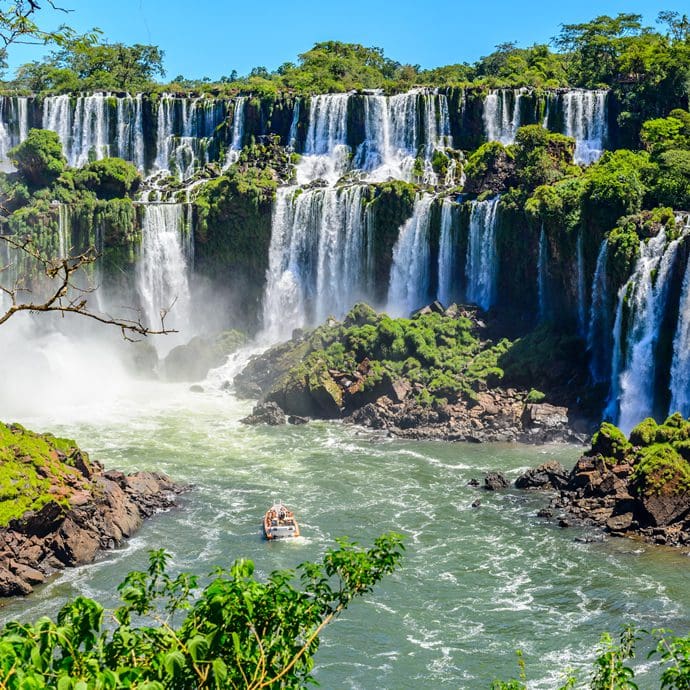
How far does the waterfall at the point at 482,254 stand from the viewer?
54.6m

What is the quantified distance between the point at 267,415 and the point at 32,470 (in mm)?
17501

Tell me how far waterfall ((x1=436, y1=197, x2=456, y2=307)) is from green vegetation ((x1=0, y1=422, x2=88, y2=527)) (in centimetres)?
2627

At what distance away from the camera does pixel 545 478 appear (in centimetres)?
3778

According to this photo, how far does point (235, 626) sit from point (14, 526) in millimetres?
21833

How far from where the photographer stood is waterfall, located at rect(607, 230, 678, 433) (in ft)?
144

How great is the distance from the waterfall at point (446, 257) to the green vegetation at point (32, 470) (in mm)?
26266

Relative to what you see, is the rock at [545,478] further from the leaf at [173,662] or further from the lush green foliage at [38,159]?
the lush green foliage at [38,159]

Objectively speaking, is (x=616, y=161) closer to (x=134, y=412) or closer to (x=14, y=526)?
(x=134, y=412)

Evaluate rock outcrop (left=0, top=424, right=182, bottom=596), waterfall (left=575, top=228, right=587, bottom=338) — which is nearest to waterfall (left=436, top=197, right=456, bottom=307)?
waterfall (left=575, top=228, right=587, bottom=338)

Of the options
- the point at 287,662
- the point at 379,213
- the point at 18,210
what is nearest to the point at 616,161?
the point at 379,213

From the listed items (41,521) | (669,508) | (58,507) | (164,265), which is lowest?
(41,521)

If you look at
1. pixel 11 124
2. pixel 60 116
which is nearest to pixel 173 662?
pixel 60 116

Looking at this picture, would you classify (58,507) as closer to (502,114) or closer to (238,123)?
(502,114)

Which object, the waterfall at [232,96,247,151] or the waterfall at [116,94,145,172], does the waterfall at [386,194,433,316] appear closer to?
the waterfall at [232,96,247,151]
